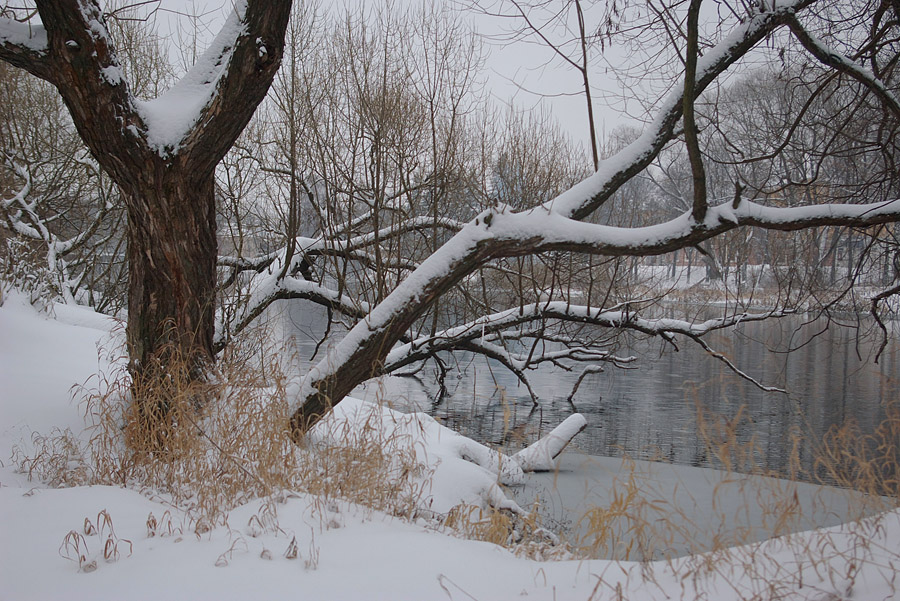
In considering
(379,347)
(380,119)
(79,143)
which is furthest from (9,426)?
(79,143)

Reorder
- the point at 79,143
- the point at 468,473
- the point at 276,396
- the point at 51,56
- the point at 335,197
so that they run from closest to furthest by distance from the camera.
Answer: the point at 51,56, the point at 276,396, the point at 468,473, the point at 335,197, the point at 79,143

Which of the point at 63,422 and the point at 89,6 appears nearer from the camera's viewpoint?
the point at 89,6

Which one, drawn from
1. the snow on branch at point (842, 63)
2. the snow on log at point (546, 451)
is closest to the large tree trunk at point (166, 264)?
the snow on log at point (546, 451)

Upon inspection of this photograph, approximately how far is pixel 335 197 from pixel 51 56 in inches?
163

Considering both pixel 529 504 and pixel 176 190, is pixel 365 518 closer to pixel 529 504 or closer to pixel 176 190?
pixel 176 190

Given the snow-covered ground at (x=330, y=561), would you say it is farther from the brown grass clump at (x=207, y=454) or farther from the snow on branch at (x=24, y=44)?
the snow on branch at (x=24, y=44)

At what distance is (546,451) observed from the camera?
287 inches

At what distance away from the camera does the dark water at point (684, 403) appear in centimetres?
812

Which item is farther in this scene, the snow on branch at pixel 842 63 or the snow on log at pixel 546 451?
the snow on log at pixel 546 451

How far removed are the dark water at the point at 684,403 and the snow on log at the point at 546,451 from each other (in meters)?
0.57

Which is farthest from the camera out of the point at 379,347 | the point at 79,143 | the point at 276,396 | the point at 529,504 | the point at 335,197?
the point at 79,143

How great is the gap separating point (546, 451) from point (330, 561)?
4872 mm

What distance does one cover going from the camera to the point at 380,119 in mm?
7965

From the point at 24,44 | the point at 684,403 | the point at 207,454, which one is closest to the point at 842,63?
the point at 207,454
